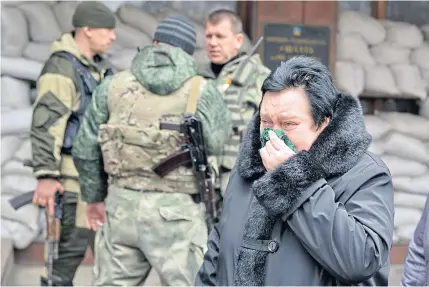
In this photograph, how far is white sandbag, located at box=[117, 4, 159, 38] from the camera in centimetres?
499

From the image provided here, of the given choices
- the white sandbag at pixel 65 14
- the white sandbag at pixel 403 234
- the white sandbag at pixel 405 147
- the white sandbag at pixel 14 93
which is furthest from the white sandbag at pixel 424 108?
the white sandbag at pixel 14 93

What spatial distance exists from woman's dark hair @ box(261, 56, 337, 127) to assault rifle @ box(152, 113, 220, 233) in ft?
3.86

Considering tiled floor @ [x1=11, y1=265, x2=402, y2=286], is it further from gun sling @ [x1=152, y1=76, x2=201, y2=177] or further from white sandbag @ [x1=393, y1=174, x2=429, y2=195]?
white sandbag @ [x1=393, y1=174, x2=429, y2=195]

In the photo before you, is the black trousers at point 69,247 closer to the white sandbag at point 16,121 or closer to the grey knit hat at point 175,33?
the grey knit hat at point 175,33

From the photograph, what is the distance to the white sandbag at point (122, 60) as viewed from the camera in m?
4.82

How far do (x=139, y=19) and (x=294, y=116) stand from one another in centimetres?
347

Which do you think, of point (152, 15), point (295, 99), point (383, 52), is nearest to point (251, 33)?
point (152, 15)

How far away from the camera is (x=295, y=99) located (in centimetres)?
171

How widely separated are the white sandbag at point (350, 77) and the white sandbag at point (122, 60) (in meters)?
1.42

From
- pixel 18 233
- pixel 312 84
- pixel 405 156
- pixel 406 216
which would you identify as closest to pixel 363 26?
pixel 405 156

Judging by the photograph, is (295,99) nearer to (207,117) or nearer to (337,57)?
(207,117)

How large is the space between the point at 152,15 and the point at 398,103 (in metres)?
1.96

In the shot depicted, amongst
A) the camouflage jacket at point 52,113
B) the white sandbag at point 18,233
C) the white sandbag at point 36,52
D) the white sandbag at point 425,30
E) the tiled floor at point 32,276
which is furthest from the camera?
the white sandbag at point 425,30

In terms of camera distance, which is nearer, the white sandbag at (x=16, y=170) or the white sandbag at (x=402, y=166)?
the white sandbag at (x=16, y=170)
